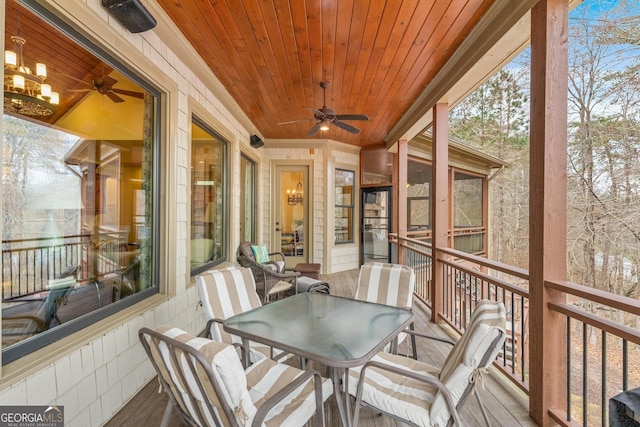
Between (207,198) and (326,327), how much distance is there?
9.11 feet

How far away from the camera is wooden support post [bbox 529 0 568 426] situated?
6.00 ft

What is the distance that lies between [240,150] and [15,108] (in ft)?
10.8

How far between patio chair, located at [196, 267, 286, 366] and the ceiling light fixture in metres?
1.62

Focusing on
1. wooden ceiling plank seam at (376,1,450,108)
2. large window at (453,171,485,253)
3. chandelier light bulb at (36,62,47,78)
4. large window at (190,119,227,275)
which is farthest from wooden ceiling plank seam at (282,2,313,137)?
large window at (453,171,485,253)

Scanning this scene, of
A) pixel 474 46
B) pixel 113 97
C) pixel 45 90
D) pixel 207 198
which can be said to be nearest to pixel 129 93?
pixel 113 97

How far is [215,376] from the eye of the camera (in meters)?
1.08

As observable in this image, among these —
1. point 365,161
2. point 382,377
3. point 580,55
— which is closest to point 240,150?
point 365,161

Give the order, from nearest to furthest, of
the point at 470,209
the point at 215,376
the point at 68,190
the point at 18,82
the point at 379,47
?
the point at 215,376
the point at 18,82
the point at 68,190
the point at 379,47
the point at 470,209

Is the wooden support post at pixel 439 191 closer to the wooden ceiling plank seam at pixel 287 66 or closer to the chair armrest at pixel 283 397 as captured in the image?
the wooden ceiling plank seam at pixel 287 66

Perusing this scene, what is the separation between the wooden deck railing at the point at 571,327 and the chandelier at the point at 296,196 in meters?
2.35

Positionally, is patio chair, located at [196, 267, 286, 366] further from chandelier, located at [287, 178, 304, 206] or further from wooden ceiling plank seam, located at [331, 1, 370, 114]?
chandelier, located at [287, 178, 304, 206]

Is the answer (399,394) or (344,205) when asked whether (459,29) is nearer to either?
(399,394)

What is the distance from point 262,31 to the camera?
263cm

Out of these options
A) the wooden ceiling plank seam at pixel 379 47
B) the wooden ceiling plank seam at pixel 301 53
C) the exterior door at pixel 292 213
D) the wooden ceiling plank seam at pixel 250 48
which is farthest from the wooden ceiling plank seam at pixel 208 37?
the exterior door at pixel 292 213
